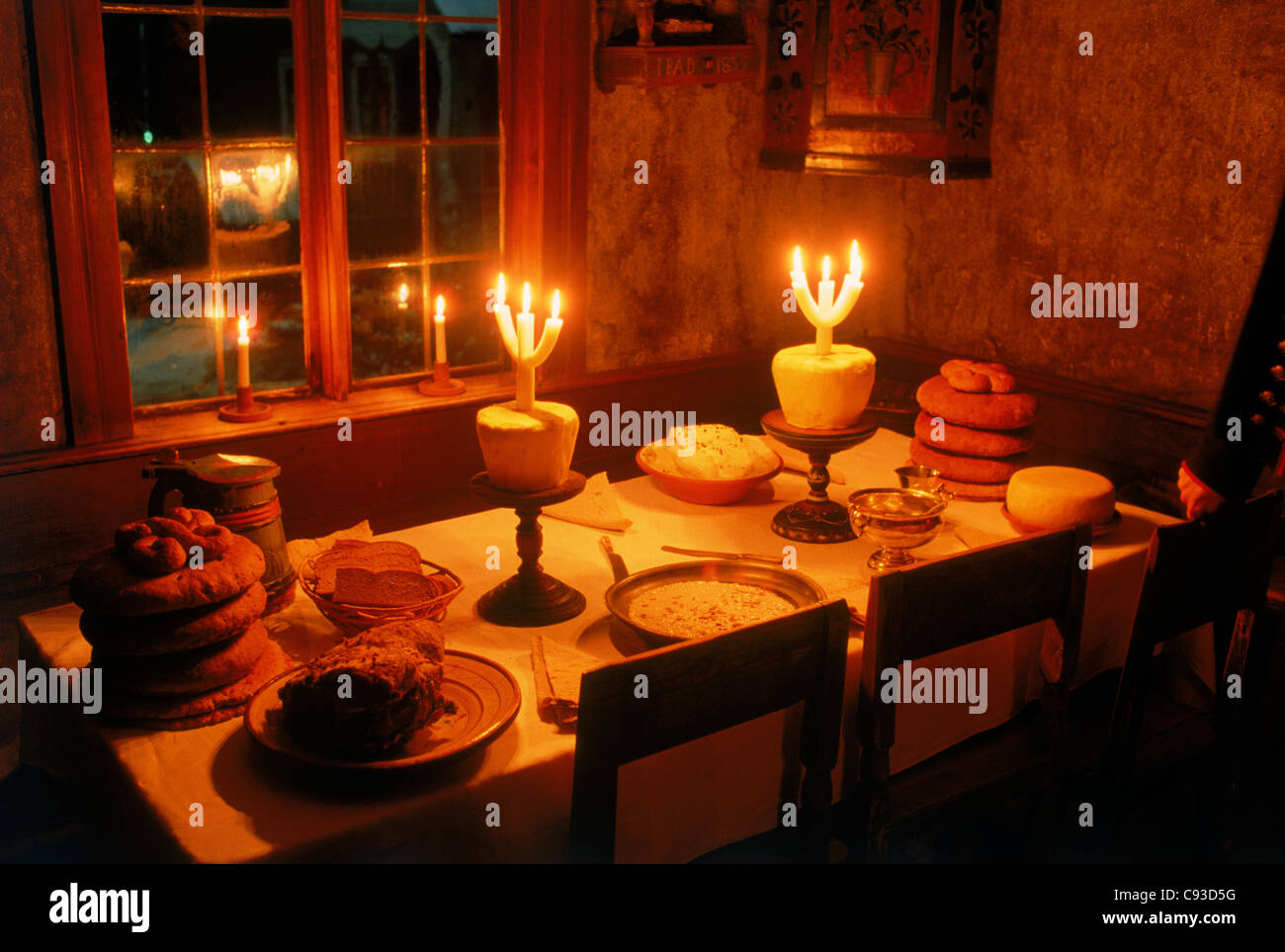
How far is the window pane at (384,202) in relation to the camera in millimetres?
3357

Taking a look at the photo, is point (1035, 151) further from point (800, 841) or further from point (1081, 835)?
point (800, 841)

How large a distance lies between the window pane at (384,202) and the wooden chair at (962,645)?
214 cm

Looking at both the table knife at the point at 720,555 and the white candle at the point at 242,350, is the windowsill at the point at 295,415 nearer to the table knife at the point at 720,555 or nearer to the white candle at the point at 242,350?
the white candle at the point at 242,350

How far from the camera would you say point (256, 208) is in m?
3.21

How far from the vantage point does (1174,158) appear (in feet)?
11.0

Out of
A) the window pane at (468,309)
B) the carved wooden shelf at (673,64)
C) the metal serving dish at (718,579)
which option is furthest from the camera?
the window pane at (468,309)

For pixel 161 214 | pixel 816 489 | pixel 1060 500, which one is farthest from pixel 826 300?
pixel 161 214

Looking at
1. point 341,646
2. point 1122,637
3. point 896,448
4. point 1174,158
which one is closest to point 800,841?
point 341,646

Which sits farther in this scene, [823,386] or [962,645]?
[823,386]

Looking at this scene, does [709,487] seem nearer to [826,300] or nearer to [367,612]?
[826,300]

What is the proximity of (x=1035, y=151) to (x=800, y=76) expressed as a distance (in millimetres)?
812

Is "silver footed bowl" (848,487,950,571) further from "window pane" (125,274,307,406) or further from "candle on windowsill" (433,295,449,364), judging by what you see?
"window pane" (125,274,307,406)

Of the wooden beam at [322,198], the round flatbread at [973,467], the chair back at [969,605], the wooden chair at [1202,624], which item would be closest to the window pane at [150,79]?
the wooden beam at [322,198]

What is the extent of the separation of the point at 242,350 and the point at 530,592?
1.36 metres
